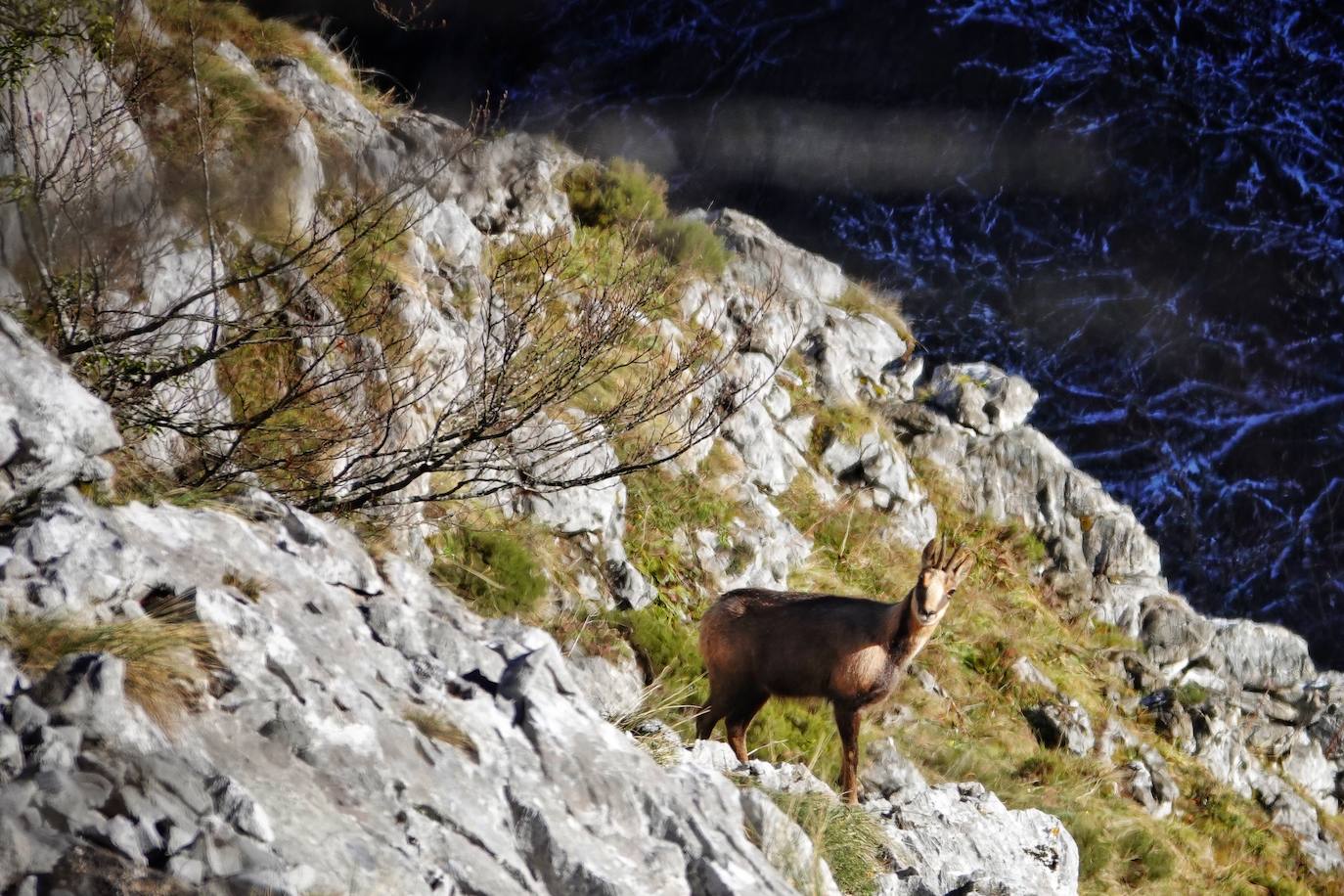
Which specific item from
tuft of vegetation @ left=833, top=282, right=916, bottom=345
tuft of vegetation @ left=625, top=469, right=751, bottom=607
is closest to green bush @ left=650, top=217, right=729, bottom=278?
tuft of vegetation @ left=625, top=469, right=751, bottom=607

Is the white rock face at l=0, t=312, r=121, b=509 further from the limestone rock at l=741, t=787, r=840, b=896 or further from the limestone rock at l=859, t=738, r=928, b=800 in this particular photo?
the limestone rock at l=859, t=738, r=928, b=800

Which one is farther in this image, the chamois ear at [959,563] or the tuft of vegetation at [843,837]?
the chamois ear at [959,563]

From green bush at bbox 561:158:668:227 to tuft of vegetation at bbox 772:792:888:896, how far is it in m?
8.35

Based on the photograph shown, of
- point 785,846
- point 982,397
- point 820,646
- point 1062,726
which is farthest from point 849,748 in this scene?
point 982,397

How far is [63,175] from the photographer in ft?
15.3

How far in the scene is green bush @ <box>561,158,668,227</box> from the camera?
12273mm

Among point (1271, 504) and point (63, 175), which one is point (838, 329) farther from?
point (1271, 504)

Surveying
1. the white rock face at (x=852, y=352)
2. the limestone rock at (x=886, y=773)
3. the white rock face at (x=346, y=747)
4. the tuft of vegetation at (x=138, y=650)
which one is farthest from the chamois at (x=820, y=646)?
the white rock face at (x=852, y=352)

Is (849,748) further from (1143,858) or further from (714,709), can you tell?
(1143,858)

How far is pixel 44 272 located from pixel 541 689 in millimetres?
2879

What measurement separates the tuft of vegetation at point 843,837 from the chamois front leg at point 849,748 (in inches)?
28.8

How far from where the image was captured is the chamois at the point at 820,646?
5.79 meters

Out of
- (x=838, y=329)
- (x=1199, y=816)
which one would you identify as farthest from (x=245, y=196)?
(x=1199, y=816)

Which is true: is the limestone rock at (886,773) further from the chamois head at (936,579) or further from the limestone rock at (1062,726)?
the limestone rock at (1062,726)
